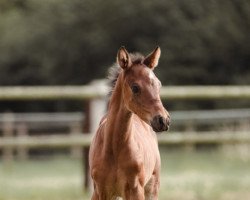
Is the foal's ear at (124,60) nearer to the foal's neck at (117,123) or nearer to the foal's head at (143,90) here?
the foal's head at (143,90)

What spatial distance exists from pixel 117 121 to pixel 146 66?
405mm

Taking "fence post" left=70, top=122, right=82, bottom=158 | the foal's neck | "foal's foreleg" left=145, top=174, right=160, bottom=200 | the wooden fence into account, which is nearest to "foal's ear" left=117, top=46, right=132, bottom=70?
the foal's neck

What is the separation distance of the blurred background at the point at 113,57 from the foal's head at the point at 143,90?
452 inches

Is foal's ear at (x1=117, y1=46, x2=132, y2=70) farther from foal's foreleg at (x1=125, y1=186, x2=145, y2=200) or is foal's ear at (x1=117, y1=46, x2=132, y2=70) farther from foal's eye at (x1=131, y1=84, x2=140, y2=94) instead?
foal's foreleg at (x1=125, y1=186, x2=145, y2=200)

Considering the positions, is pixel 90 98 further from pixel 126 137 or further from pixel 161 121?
pixel 161 121

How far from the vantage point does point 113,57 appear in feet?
94.5

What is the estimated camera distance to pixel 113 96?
5164 millimetres

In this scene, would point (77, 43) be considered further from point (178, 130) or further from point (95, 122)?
point (95, 122)

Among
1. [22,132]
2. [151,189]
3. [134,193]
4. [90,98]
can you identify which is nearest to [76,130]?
[22,132]

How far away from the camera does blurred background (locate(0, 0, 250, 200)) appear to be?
69.9 feet

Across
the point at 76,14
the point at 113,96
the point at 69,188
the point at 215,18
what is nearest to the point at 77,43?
the point at 76,14

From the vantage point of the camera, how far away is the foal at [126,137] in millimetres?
4812

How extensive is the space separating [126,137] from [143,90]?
45 centimetres

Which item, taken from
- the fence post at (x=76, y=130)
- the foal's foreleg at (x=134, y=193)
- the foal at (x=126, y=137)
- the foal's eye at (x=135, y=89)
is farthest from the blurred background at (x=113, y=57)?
the foal's eye at (x=135, y=89)
